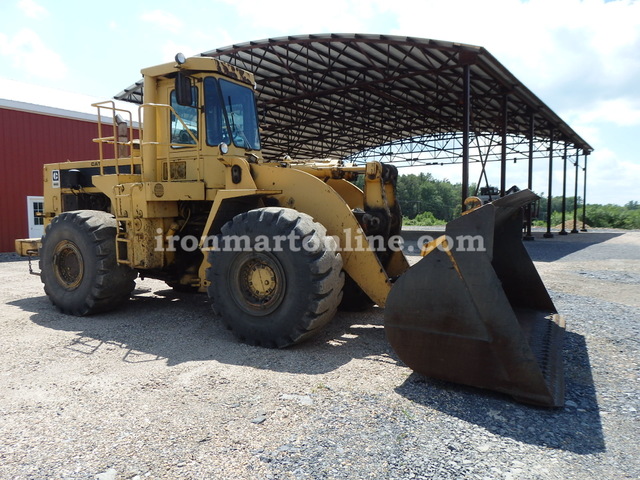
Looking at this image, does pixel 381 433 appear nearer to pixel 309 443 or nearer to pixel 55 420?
pixel 309 443

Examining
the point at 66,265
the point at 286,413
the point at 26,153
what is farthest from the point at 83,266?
the point at 26,153

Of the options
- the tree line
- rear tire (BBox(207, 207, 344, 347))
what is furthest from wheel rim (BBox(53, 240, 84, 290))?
the tree line

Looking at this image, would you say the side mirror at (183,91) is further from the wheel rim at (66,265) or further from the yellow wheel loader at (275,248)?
the wheel rim at (66,265)

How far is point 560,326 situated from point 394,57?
1264 centimetres

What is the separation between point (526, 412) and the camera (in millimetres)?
3055

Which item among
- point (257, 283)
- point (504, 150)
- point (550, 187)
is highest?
point (504, 150)

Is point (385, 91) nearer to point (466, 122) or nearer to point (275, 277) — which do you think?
point (466, 122)

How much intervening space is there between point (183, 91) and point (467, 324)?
12.2 feet

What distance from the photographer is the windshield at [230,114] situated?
5395mm

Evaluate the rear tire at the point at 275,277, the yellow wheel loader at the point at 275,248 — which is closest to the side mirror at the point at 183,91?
the yellow wheel loader at the point at 275,248

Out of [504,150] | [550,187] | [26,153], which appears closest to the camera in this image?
[26,153]

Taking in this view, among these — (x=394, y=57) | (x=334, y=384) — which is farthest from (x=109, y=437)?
(x=394, y=57)

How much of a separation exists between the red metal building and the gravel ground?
10357 mm

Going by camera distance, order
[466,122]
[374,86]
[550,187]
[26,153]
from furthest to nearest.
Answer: [550,187], [374,86], [466,122], [26,153]
